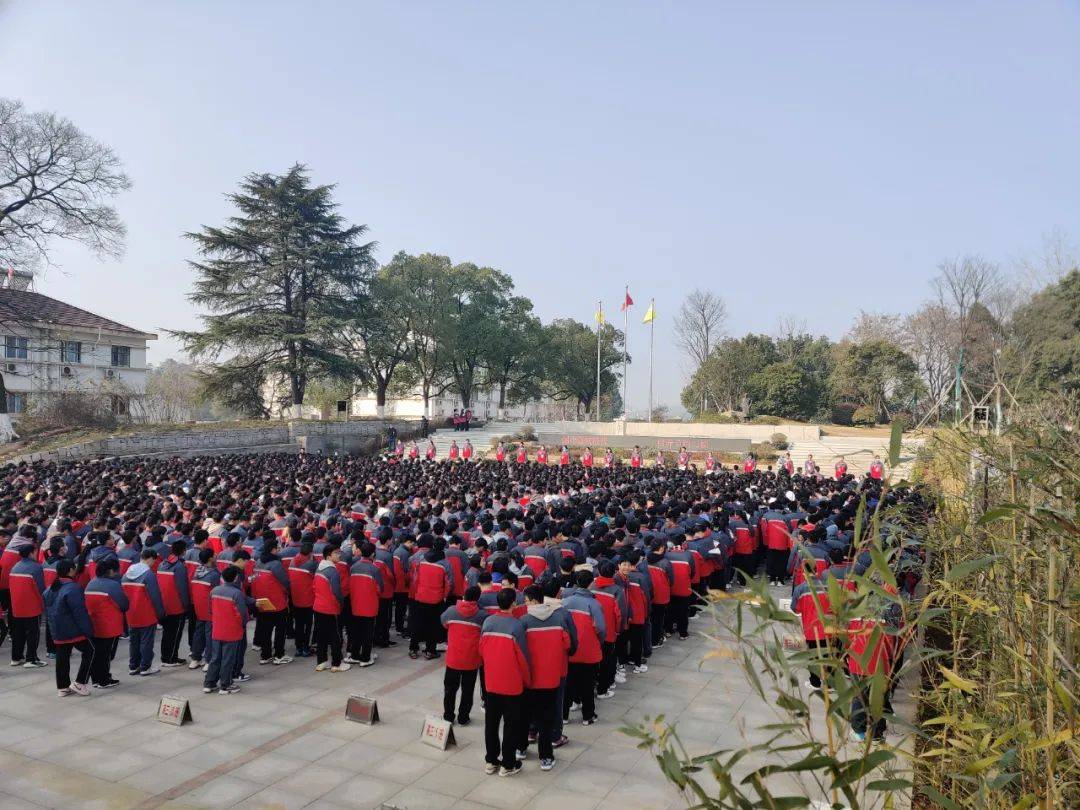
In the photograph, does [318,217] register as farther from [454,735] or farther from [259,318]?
[454,735]

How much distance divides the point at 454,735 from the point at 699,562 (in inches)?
181

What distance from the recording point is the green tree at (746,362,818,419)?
4474cm

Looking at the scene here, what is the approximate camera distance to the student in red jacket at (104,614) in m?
7.03

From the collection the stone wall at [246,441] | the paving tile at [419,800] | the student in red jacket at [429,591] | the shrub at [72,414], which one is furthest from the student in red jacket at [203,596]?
the shrub at [72,414]

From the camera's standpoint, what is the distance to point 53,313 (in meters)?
36.3

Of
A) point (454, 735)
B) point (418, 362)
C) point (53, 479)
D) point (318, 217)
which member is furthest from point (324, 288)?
point (454, 735)

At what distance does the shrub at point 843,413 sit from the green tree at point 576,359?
1772 cm

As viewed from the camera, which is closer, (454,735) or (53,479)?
(454,735)

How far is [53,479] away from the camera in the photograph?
51.0 ft

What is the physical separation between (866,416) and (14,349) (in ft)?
163

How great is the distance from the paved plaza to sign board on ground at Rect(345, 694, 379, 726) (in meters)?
0.09

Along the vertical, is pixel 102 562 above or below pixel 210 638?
above

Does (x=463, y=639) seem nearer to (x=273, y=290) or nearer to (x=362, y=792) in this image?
(x=362, y=792)

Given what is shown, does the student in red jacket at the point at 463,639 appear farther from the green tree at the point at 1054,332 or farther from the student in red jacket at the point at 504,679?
the green tree at the point at 1054,332
